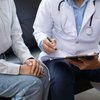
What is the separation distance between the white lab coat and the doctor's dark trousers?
0.74 ft

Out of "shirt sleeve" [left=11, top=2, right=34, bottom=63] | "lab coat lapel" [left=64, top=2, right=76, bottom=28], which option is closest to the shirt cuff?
"shirt sleeve" [left=11, top=2, right=34, bottom=63]

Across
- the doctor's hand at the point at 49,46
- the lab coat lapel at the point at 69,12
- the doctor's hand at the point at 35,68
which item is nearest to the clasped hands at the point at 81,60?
the doctor's hand at the point at 49,46

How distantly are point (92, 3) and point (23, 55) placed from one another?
2.11 feet

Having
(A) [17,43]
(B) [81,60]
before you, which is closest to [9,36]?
(A) [17,43]

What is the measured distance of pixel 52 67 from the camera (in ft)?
3.46

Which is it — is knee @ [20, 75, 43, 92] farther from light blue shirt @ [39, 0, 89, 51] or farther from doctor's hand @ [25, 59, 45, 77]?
light blue shirt @ [39, 0, 89, 51]

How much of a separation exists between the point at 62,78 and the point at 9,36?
48 cm

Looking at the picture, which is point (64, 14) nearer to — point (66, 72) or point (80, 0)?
point (80, 0)

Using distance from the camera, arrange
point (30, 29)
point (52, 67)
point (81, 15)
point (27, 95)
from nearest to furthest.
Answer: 1. point (27, 95)
2. point (52, 67)
3. point (81, 15)
4. point (30, 29)

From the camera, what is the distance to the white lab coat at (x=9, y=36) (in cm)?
98

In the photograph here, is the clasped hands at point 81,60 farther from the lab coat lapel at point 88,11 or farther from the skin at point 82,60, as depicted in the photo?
the lab coat lapel at point 88,11

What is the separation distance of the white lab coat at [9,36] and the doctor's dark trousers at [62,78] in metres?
0.23

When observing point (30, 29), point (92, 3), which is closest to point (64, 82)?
point (92, 3)

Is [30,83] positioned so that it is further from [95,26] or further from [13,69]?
[95,26]
